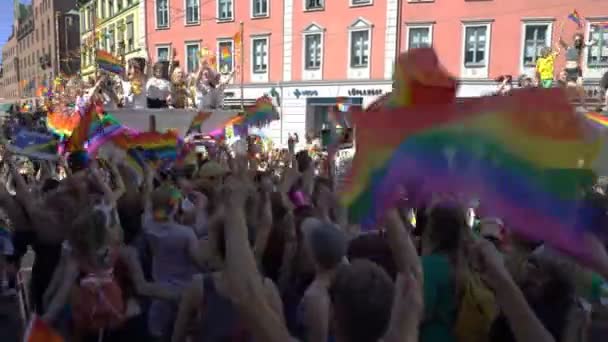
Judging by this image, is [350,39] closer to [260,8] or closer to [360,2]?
[360,2]

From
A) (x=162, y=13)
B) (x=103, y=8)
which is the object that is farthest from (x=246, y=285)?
(x=103, y=8)

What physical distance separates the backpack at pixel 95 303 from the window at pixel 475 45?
23996 millimetres

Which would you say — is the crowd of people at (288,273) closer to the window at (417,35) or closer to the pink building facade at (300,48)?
the pink building facade at (300,48)

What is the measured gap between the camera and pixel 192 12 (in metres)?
31.2

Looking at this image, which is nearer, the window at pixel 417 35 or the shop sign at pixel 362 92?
the window at pixel 417 35

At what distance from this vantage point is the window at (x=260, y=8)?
28.6 m

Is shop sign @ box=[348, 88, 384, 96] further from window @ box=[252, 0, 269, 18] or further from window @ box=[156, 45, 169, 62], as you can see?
window @ box=[156, 45, 169, 62]

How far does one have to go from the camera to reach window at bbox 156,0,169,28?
32375 mm

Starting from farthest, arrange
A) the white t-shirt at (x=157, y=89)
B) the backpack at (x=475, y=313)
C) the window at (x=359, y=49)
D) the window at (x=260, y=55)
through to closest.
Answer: the window at (x=260, y=55)
the window at (x=359, y=49)
the white t-shirt at (x=157, y=89)
the backpack at (x=475, y=313)

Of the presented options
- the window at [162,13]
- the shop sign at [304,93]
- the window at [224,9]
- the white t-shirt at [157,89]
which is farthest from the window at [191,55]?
the white t-shirt at [157,89]

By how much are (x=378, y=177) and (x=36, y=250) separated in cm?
221

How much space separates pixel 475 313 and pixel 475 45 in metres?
24.3

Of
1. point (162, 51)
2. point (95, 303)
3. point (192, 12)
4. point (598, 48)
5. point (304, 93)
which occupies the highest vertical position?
point (192, 12)

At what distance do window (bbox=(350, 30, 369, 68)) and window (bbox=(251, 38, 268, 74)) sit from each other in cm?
497
